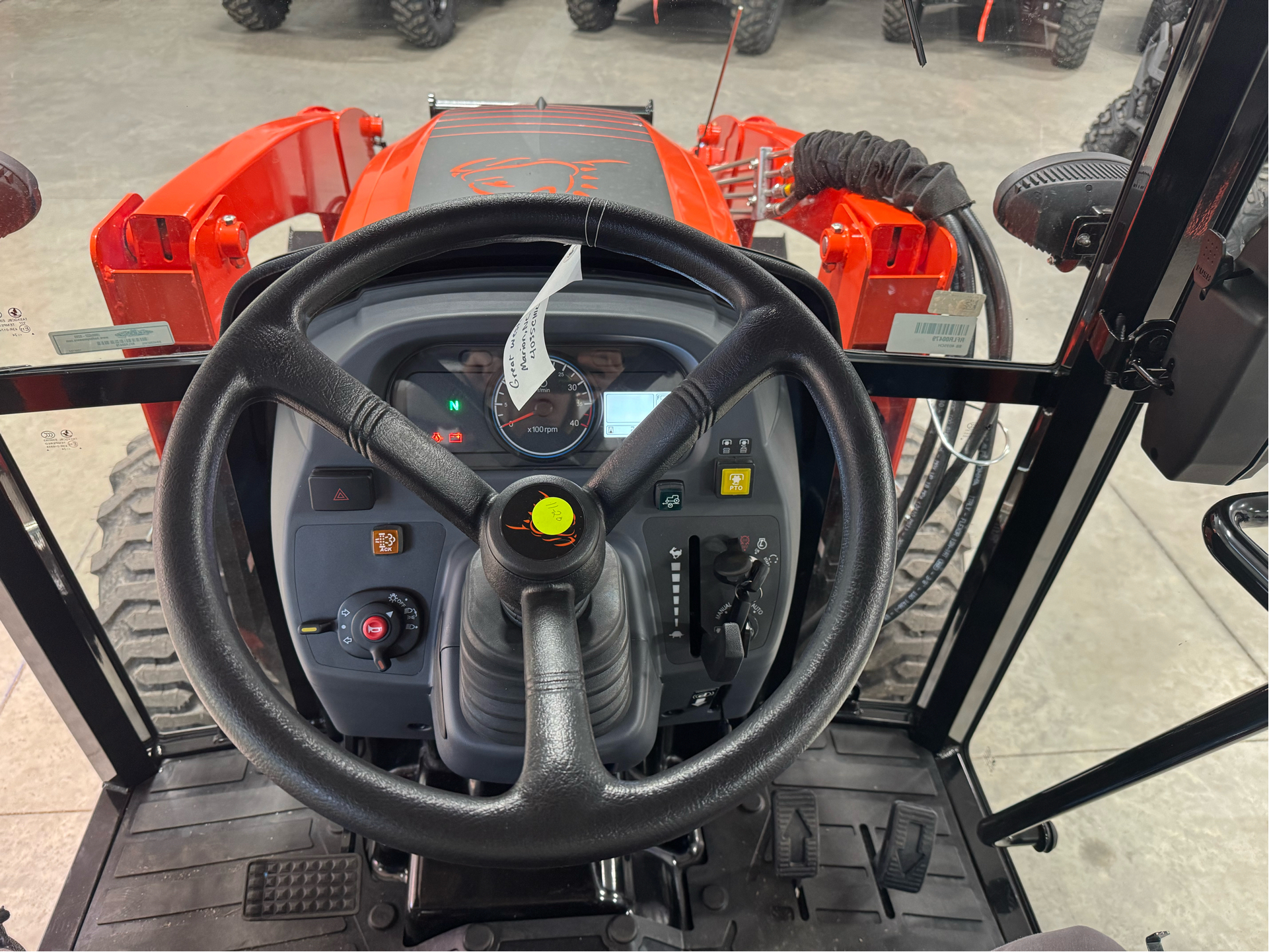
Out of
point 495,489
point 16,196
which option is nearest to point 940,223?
point 495,489

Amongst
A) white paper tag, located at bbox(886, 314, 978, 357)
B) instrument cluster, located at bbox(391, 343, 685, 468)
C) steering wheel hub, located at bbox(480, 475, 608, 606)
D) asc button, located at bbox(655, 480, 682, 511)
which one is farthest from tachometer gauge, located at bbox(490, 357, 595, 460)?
white paper tag, located at bbox(886, 314, 978, 357)

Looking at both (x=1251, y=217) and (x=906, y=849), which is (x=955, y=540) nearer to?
(x=906, y=849)

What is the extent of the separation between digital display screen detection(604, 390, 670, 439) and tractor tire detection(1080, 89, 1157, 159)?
24.5 inches

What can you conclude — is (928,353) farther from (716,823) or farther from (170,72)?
(170,72)

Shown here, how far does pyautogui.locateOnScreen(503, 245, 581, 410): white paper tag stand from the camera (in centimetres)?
Result: 72

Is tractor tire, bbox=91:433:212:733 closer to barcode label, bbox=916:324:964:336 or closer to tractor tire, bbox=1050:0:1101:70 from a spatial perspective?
barcode label, bbox=916:324:964:336

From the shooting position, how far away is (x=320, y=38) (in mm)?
1039

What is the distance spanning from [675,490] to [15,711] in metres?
1.52

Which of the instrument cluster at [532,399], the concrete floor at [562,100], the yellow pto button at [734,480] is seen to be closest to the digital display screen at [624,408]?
the instrument cluster at [532,399]

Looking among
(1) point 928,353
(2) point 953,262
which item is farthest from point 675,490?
(2) point 953,262

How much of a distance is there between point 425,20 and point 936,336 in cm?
77

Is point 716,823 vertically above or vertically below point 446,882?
below

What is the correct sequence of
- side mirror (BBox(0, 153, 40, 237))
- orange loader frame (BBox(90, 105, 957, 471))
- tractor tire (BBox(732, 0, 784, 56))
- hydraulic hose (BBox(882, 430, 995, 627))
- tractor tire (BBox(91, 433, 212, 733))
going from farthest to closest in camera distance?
1. tractor tire (BBox(91, 433, 212, 733))
2. hydraulic hose (BBox(882, 430, 995, 627))
3. orange loader frame (BBox(90, 105, 957, 471))
4. tractor tire (BBox(732, 0, 784, 56))
5. side mirror (BBox(0, 153, 40, 237))

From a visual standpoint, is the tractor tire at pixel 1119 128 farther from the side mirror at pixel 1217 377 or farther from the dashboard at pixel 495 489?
the dashboard at pixel 495 489
